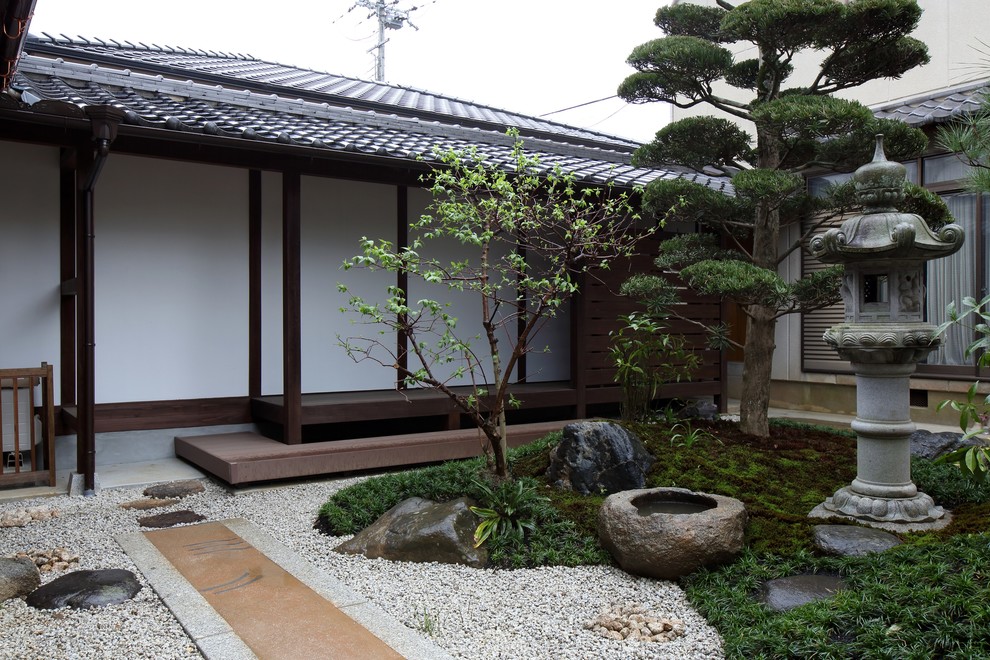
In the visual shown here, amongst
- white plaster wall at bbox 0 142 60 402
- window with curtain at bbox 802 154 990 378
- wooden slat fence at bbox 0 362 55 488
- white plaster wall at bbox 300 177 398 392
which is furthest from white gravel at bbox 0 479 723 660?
window with curtain at bbox 802 154 990 378

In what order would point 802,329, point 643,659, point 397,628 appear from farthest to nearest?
point 802,329, point 397,628, point 643,659

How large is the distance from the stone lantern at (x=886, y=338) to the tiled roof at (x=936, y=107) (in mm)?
3843

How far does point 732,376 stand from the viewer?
40.9 feet

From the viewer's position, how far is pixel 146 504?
231 inches

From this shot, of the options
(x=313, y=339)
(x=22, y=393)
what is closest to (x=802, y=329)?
(x=313, y=339)

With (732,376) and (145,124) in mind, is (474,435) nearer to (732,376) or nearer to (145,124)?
(145,124)

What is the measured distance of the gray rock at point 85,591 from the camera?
3822 mm

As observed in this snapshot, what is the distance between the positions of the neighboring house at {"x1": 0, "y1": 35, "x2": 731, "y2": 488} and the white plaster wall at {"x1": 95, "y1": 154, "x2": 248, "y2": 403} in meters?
0.01

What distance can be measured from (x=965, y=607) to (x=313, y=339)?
657 centimetres

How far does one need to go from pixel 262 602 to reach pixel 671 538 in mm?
2167

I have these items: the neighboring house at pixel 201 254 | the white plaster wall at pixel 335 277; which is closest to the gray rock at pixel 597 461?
the neighboring house at pixel 201 254

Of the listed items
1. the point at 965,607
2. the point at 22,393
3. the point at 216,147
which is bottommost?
the point at 965,607

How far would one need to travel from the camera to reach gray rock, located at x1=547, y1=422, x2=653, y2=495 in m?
5.43

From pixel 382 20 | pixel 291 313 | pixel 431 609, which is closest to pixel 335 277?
pixel 291 313
